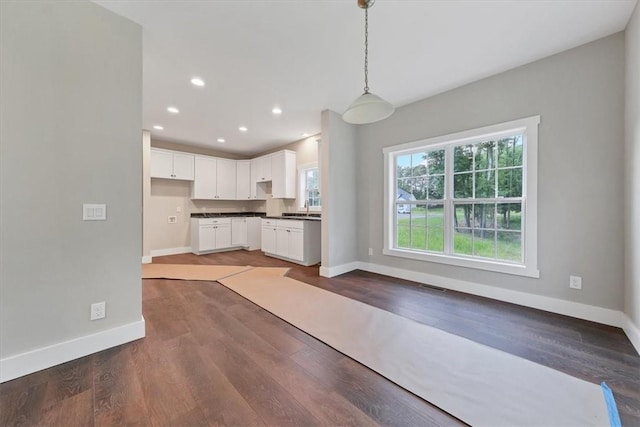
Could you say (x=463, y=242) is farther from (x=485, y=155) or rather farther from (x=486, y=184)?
(x=485, y=155)

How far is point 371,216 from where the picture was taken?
4.31 metres

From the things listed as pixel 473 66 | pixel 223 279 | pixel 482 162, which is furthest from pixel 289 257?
pixel 473 66

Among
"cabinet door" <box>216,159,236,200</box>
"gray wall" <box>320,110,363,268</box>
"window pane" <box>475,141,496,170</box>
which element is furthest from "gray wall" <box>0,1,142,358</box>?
"cabinet door" <box>216,159,236,200</box>

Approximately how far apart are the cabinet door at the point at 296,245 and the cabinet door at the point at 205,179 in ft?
8.80

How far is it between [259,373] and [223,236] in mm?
4958

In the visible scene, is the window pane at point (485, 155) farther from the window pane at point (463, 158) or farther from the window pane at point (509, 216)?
Result: the window pane at point (509, 216)

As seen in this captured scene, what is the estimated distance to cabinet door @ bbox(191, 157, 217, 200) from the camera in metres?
6.07

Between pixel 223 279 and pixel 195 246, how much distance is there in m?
2.55

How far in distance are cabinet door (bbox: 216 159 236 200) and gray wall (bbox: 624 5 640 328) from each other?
267 inches

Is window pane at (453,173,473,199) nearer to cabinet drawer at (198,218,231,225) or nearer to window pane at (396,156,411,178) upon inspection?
window pane at (396,156,411,178)

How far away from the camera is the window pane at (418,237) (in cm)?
377

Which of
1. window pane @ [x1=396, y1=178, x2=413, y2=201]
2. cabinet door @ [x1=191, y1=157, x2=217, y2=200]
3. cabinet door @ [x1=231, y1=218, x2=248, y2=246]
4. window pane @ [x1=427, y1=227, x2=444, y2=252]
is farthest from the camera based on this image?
cabinet door @ [x1=231, y1=218, x2=248, y2=246]

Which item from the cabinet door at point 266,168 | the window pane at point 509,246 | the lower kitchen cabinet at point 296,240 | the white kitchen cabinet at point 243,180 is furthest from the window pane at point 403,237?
the white kitchen cabinet at point 243,180

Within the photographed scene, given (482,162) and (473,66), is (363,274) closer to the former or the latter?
(482,162)
